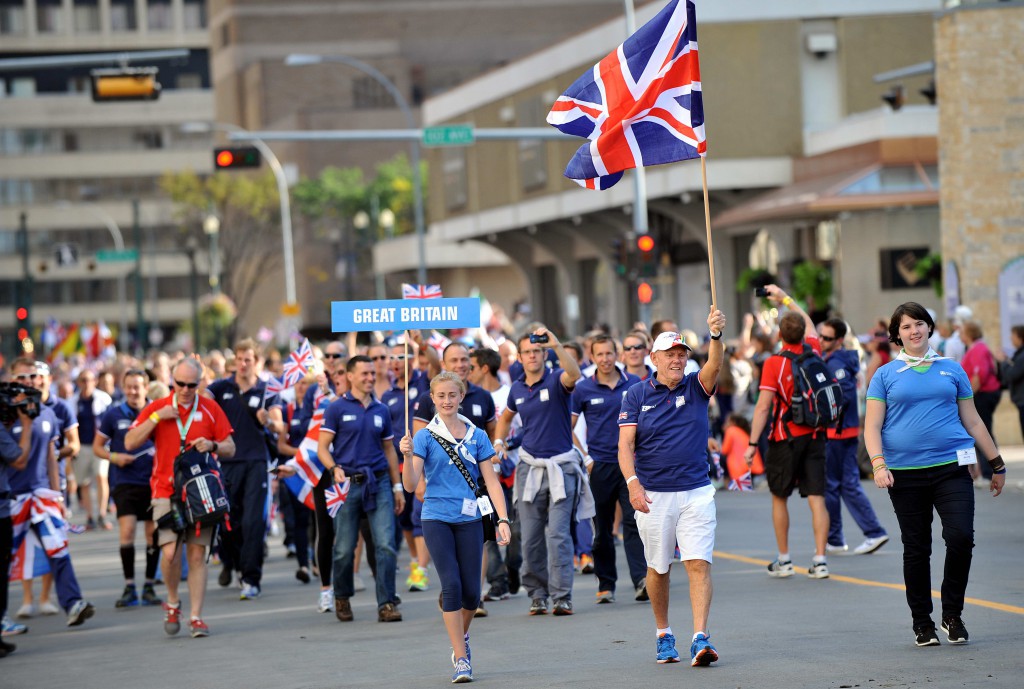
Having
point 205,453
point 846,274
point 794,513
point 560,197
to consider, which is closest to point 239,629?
point 205,453

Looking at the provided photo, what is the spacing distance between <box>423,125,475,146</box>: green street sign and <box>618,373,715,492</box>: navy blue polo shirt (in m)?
19.3

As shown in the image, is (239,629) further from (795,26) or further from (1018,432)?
(795,26)

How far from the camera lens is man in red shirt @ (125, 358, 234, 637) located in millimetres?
12758

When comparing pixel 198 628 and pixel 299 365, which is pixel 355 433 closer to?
pixel 198 628

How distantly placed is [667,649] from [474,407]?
3.78 meters

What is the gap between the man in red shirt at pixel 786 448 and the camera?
13758 mm

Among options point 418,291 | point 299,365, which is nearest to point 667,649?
point 418,291

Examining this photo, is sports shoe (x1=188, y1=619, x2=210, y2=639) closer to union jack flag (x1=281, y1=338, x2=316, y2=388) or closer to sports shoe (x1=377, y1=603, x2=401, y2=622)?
sports shoe (x1=377, y1=603, x2=401, y2=622)

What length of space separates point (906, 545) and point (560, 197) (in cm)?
3772

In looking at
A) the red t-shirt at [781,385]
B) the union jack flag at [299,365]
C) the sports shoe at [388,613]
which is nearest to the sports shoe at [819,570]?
the red t-shirt at [781,385]

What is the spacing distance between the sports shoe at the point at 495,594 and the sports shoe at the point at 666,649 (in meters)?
4.05

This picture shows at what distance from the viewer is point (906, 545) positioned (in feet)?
33.0

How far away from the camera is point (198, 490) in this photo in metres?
12.7

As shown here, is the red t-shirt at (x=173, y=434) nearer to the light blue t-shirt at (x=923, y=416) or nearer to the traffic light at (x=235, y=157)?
the light blue t-shirt at (x=923, y=416)
